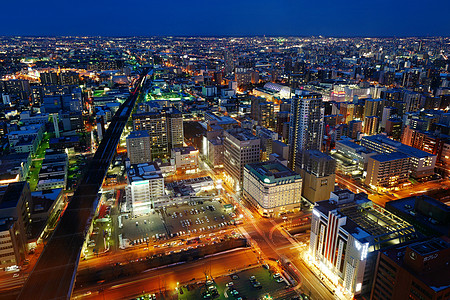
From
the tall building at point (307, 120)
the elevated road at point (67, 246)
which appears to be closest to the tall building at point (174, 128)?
the elevated road at point (67, 246)

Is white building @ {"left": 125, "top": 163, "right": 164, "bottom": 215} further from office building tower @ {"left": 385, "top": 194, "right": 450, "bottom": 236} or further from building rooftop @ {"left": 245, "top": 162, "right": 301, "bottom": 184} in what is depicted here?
office building tower @ {"left": 385, "top": 194, "right": 450, "bottom": 236}

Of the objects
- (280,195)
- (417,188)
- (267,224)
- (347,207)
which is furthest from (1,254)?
(417,188)

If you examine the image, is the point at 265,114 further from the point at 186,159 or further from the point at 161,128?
the point at 186,159

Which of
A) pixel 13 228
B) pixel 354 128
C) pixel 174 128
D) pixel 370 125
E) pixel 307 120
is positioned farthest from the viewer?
pixel 370 125

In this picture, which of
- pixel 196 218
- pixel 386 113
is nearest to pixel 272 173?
pixel 196 218

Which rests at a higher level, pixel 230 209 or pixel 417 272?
pixel 417 272

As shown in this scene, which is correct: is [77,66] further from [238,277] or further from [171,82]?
[238,277]
